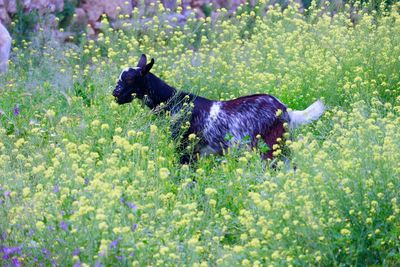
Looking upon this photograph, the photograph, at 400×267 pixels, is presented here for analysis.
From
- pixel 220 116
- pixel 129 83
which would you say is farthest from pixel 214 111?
pixel 129 83

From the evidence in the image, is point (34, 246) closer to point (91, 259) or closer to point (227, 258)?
point (91, 259)

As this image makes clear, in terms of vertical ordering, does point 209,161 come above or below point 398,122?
below

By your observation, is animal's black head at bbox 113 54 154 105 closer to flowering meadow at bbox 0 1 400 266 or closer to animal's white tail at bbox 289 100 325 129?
flowering meadow at bbox 0 1 400 266

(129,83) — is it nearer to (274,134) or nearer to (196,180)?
(196,180)

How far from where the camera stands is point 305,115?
29.1ft

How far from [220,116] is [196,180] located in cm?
95

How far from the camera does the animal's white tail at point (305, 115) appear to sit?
29.0ft

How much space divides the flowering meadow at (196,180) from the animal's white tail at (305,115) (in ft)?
0.28

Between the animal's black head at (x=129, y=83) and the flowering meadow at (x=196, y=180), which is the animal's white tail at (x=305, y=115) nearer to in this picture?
the flowering meadow at (x=196, y=180)

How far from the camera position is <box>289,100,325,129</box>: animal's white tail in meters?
8.84

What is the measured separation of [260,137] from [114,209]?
118 inches

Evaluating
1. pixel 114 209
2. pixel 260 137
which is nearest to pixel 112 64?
pixel 260 137

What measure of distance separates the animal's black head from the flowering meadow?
132mm

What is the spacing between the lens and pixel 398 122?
7824 millimetres
